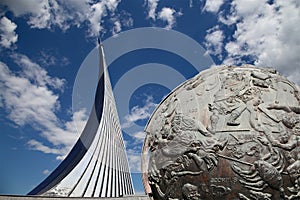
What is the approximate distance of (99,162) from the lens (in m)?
26.3

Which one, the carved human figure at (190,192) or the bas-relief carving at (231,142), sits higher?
the bas-relief carving at (231,142)

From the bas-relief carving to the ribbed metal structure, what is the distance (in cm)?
1727

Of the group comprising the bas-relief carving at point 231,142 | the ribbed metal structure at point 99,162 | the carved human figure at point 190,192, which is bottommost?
the carved human figure at point 190,192

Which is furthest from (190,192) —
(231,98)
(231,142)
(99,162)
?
(99,162)

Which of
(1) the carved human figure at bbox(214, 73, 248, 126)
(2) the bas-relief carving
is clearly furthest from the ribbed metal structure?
(1) the carved human figure at bbox(214, 73, 248, 126)

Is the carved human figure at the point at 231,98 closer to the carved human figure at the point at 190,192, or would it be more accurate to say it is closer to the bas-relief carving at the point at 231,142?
the bas-relief carving at the point at 231,142

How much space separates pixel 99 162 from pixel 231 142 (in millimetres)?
23313

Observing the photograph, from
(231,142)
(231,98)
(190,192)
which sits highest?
Answer: (231,98)

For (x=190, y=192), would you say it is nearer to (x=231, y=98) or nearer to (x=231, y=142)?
(x=231, y=142)

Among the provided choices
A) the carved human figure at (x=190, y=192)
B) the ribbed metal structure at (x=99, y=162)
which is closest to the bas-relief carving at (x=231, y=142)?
the carved human figure at (x=190, y=192)

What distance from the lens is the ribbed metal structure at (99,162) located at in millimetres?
22453

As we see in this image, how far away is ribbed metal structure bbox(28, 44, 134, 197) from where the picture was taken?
884 inches

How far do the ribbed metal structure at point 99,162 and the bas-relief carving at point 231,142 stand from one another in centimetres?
1727

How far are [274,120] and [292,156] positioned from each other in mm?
565
